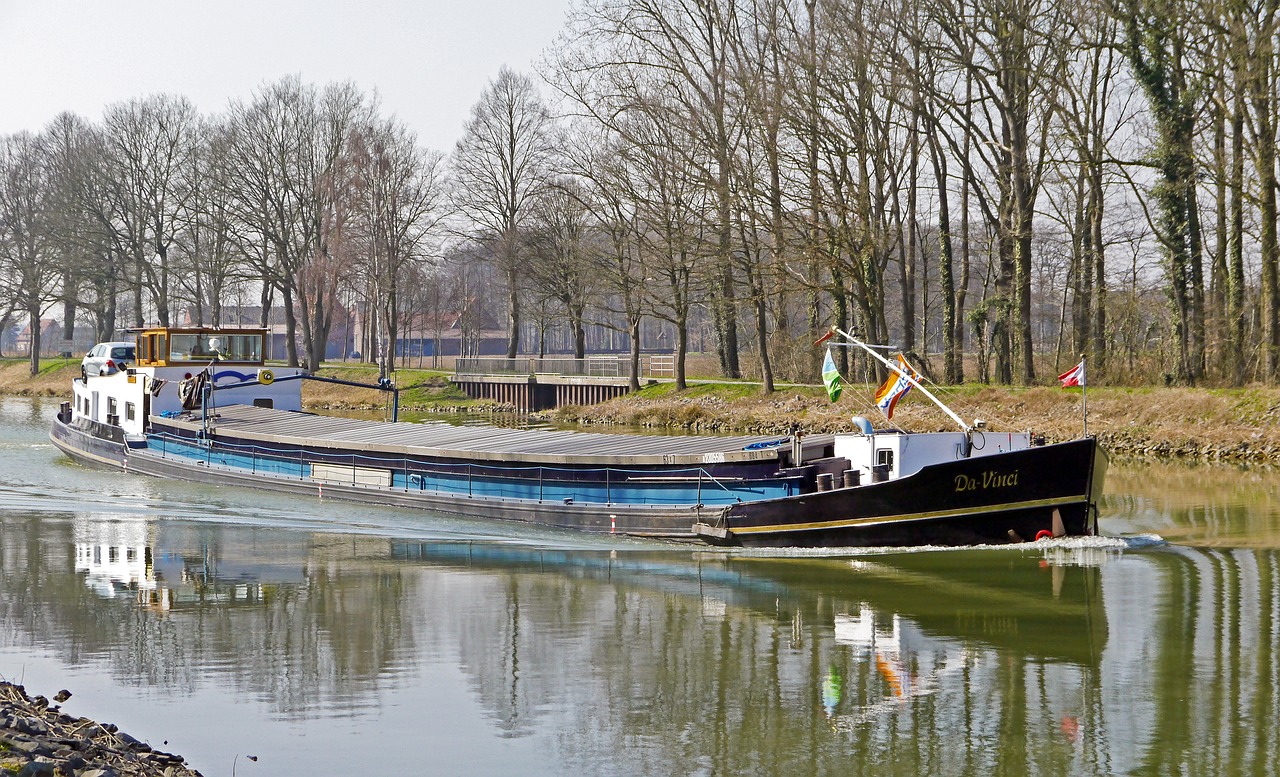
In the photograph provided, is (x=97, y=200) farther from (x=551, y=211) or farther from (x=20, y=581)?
(x=20, y=581)

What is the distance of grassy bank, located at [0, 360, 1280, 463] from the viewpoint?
29.9 m

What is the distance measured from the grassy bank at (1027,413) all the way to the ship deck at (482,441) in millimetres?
1789

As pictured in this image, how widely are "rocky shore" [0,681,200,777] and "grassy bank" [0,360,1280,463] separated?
12438 millimetres

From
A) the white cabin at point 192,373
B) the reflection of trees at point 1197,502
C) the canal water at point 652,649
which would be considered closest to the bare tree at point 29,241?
the white cabin at point 192,373

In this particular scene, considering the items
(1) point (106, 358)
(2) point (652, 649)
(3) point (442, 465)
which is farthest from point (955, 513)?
(1) point (106, 358)

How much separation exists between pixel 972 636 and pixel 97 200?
69.0 metres

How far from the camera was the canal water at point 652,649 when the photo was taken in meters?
9.74

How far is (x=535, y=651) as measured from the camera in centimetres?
1276

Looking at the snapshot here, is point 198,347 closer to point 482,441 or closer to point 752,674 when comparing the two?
point 482,441

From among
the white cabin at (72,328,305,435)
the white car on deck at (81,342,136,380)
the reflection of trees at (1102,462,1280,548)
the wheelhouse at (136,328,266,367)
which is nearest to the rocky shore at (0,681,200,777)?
the reflection of trees at (1102,462,1280,548)

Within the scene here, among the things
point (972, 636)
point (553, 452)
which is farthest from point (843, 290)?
point (972, 636)

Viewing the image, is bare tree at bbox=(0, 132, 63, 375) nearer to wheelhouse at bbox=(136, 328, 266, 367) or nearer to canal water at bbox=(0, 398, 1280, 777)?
wheelhouse at bbox=(136, 328, 266, 367)

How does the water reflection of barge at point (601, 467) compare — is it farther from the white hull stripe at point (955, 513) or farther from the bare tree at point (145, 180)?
the bare tree at point (145, 180)

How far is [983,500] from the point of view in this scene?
17359 millimetres
